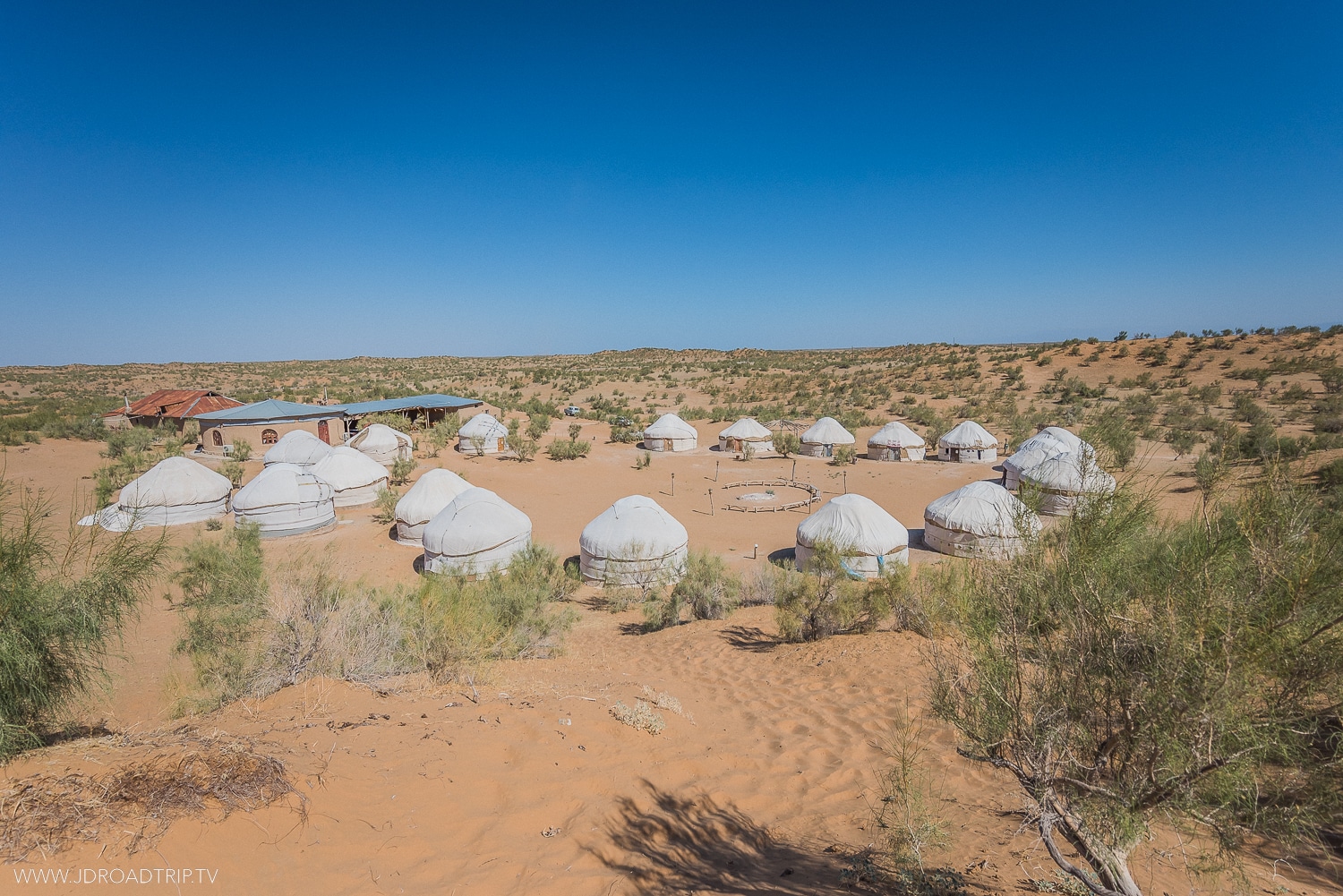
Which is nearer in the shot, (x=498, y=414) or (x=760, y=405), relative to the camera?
(x=498, y=414)

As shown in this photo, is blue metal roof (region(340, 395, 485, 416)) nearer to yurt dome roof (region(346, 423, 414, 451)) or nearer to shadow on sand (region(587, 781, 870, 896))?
yurt dome roof (region(346, 423, 414, 451))

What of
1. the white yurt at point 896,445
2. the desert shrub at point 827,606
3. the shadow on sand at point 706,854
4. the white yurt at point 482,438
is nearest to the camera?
the shadow on sand at point 706,854

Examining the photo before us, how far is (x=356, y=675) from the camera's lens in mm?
7031

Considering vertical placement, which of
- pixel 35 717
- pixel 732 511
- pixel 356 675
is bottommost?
pixel 732 511

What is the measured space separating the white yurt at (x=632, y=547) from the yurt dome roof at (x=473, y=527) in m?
1.91

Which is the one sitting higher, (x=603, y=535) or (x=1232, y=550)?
(x=1232, y=550)

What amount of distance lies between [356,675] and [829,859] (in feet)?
18.0

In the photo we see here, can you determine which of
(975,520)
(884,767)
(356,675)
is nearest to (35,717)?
(356,675)

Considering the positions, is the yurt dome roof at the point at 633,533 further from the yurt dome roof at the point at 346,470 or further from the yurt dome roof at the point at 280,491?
the yurt dome roof at the point at 346,470

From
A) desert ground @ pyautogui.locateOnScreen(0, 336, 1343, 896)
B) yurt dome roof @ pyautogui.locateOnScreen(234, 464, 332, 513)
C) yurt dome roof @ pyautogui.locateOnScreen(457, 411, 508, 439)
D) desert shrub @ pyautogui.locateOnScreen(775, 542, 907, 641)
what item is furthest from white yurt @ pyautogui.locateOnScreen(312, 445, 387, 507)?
desert shrub @ pyautogui.locateOnScreen(775, 542, 907, 641)

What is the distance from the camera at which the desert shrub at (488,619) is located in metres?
7.68

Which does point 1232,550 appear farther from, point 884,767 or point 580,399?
point 580,399

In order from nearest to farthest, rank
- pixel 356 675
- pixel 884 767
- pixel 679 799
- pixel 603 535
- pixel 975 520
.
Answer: pixel 679 799 < pixel 884 767 < pixel 356 675 < pixel 603 535 < pixel 975 520

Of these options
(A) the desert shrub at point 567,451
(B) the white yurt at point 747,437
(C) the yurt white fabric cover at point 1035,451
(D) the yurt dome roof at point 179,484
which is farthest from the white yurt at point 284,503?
(C) the yurt white fabric cover at point 1035,451
